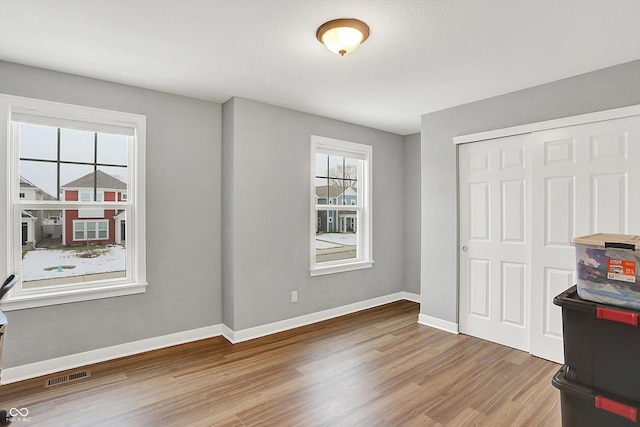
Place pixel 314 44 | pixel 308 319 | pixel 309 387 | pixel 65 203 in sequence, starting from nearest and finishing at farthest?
1. pixel 314 44
2. pixel 309 387
3. pixel 65 203
4. pixel 308 319

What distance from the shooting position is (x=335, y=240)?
4.70 metres

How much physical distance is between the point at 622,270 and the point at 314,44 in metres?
2.22

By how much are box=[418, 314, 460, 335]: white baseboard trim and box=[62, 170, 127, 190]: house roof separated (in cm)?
366

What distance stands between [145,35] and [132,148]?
1313 millimetres

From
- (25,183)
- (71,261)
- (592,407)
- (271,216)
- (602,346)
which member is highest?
(25,183)

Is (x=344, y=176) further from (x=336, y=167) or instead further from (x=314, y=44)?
(x=314, y=44)

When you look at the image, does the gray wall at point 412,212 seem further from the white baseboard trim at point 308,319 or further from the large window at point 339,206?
the large window at point 339,206

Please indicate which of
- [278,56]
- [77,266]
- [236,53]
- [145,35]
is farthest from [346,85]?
[77,266]

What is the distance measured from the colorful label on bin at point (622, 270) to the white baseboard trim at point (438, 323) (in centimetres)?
267

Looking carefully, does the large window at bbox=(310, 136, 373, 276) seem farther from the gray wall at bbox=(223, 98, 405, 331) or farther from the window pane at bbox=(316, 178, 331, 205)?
the gray wall at bbox=(223, 98, 405, 331)

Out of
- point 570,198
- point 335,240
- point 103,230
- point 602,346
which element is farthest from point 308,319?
point 602,346

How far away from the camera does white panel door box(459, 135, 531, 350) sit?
10.9ft

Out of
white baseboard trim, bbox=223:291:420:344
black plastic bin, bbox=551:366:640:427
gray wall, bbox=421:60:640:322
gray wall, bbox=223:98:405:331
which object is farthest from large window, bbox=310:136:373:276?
black plastic bin, bbox=551:366:640:427

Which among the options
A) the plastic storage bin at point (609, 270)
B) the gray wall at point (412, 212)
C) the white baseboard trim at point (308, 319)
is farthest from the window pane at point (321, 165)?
the plastic storage bin at point (609, 270)
